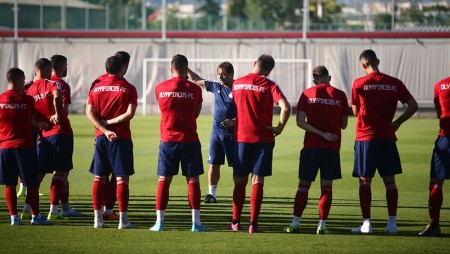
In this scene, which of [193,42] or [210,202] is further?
[193,42]

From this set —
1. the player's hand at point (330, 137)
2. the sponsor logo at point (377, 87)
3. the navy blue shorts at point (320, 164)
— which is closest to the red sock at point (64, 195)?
the navy blue shorts at point (320, 164)

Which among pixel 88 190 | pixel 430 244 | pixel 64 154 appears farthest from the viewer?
pixel 88 190

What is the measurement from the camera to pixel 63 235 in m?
11.6

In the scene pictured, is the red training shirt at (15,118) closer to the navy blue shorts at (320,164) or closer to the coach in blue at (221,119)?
the coach in blue at (221,119)

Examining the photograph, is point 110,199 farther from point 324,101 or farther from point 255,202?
point 324,101

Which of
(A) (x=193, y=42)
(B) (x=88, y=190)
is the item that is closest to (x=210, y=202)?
(B) (x=88, y=190)

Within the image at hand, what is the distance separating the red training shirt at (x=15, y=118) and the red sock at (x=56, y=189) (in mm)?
1039

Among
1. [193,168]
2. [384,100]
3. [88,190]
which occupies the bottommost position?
[88,190]

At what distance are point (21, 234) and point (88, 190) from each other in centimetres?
553

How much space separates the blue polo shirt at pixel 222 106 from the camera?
48.4ft

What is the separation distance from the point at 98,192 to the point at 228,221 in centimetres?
199

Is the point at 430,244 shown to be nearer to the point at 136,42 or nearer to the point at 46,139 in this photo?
the point at 46,139

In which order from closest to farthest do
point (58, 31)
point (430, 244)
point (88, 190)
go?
point (430, 244) → point (88, 190) → point (58, 31)

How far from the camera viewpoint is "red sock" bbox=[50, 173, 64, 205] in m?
13.1
